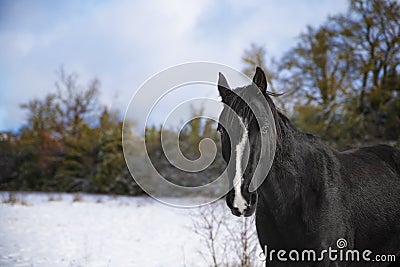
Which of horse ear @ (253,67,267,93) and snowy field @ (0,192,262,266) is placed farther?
snowy field @ (0,192,262,266)

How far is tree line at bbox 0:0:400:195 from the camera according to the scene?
36.7 feet

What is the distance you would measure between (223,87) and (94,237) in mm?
5304

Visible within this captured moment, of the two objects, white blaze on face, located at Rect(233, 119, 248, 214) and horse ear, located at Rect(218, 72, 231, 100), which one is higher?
horse ear, located at Rect(218, 72, 231, 100)

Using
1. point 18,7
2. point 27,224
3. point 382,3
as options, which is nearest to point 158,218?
point 27,224

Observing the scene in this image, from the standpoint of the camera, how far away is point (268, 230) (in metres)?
2.24

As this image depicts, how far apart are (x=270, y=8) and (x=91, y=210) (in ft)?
22.8

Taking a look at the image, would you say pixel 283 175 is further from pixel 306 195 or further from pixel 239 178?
pixel 239 178

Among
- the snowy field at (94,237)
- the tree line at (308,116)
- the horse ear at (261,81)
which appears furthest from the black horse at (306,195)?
the tree line at (308,116)

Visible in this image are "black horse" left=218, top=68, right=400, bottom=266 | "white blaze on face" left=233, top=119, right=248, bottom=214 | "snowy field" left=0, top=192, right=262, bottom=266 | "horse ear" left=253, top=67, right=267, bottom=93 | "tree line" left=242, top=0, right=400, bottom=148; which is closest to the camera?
"white blaze on face" left=233, top=119, right=248, bottom=214

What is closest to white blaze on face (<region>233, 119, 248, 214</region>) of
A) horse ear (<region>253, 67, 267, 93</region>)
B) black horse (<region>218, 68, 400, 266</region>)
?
black horse (<region>218, 68, 400, 266</region>)

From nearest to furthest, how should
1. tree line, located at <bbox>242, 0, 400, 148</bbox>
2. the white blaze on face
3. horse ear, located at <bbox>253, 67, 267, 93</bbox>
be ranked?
the white blaze on face < horse ear, located at <bbox>253, 67, 267, 93</bbox> < tree line, located at <bbox>242, 0, 400, 148</bbox>

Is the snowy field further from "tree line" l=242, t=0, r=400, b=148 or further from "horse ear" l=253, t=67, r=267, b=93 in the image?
"tree line" l=242, t=0, r=400, b=148

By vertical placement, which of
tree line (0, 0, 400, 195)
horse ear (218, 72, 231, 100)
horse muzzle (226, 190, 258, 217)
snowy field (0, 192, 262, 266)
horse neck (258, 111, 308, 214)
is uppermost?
tree line (0, 0, 400, 195)

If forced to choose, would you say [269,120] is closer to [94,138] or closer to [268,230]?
[268,230]
